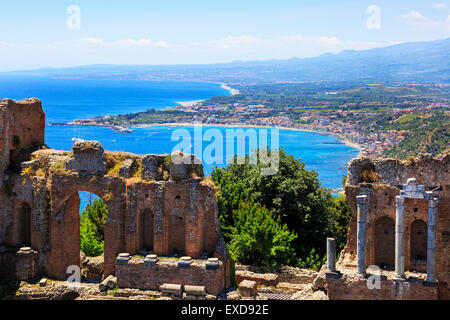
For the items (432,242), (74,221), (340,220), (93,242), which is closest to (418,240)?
(432,242)

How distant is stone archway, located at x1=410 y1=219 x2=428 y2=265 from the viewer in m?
24.5

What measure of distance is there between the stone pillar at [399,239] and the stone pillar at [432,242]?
3.33 ft

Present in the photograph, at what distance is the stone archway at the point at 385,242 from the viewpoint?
25.0 m

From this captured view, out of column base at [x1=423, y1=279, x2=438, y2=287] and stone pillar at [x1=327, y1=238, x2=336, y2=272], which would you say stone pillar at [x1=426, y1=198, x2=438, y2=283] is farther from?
stone pillar at [x1=327, y1=238, x2=336, y2=272]

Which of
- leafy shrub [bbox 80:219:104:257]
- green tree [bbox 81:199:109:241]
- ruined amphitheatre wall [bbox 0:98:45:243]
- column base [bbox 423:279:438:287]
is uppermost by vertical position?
ruined amphitheatre wall [bbox 0:98:45:243]

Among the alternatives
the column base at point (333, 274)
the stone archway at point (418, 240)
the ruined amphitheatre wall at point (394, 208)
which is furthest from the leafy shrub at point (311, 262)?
the stone archway at point (418, 240)

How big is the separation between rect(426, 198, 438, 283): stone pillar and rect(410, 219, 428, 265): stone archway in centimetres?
198

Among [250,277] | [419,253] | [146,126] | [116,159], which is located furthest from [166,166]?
[146,126]

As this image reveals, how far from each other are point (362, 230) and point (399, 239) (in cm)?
155

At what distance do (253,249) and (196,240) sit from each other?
6406 millimetres

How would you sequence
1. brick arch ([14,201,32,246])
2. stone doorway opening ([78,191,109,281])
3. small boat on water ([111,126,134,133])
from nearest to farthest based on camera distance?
brick arch ([14,201,32,246]) → stone doorway opening ([78,191,109,281]) → small boat on water ([111,126,134,133])

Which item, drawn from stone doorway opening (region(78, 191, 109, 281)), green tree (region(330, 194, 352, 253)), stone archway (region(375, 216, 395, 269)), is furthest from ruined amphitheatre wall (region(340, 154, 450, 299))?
green tree (region(330, 194, 352, 253))

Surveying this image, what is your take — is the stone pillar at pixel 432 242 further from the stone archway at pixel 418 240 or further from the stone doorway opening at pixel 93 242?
the stone doorway opening at pixel 93 242

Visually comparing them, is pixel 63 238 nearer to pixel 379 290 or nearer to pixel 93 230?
pixel 93 230
